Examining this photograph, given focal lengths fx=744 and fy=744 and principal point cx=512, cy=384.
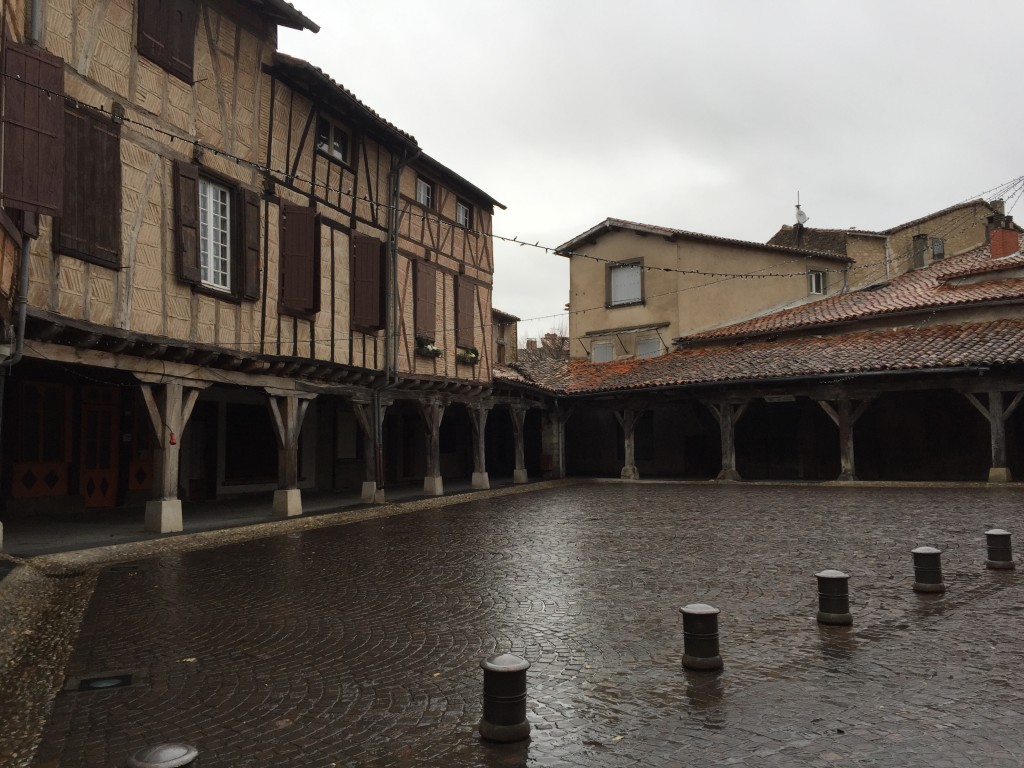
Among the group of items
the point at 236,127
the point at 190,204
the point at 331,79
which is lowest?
the point at 190,204

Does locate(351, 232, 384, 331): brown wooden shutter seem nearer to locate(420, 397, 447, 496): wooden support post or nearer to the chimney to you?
locate(420, 397, 447, 496): wooden support post

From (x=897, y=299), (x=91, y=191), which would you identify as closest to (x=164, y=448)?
(x=91, y=191)

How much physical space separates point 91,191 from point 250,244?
3010mm

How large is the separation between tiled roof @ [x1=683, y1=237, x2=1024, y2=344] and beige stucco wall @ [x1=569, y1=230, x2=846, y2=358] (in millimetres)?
729

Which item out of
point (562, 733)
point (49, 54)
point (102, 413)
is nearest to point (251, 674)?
point (562, 733)

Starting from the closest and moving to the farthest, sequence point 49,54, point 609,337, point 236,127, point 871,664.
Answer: point 871,664 < point 49,54 < point 236,127 < point 609,337

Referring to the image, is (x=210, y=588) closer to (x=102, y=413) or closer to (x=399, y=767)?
(x=399, y=767)

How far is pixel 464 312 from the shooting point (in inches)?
741

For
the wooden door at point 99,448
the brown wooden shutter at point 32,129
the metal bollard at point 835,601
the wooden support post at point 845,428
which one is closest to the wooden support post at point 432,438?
the wooden door at point 99,448

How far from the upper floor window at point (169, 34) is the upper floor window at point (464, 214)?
28.5ft

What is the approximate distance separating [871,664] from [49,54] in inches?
383

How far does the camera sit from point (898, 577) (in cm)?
723

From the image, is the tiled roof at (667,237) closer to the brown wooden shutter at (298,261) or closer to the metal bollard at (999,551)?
the brown wooden shutter at (298,261)

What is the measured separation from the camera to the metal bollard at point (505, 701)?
11.5 ft
